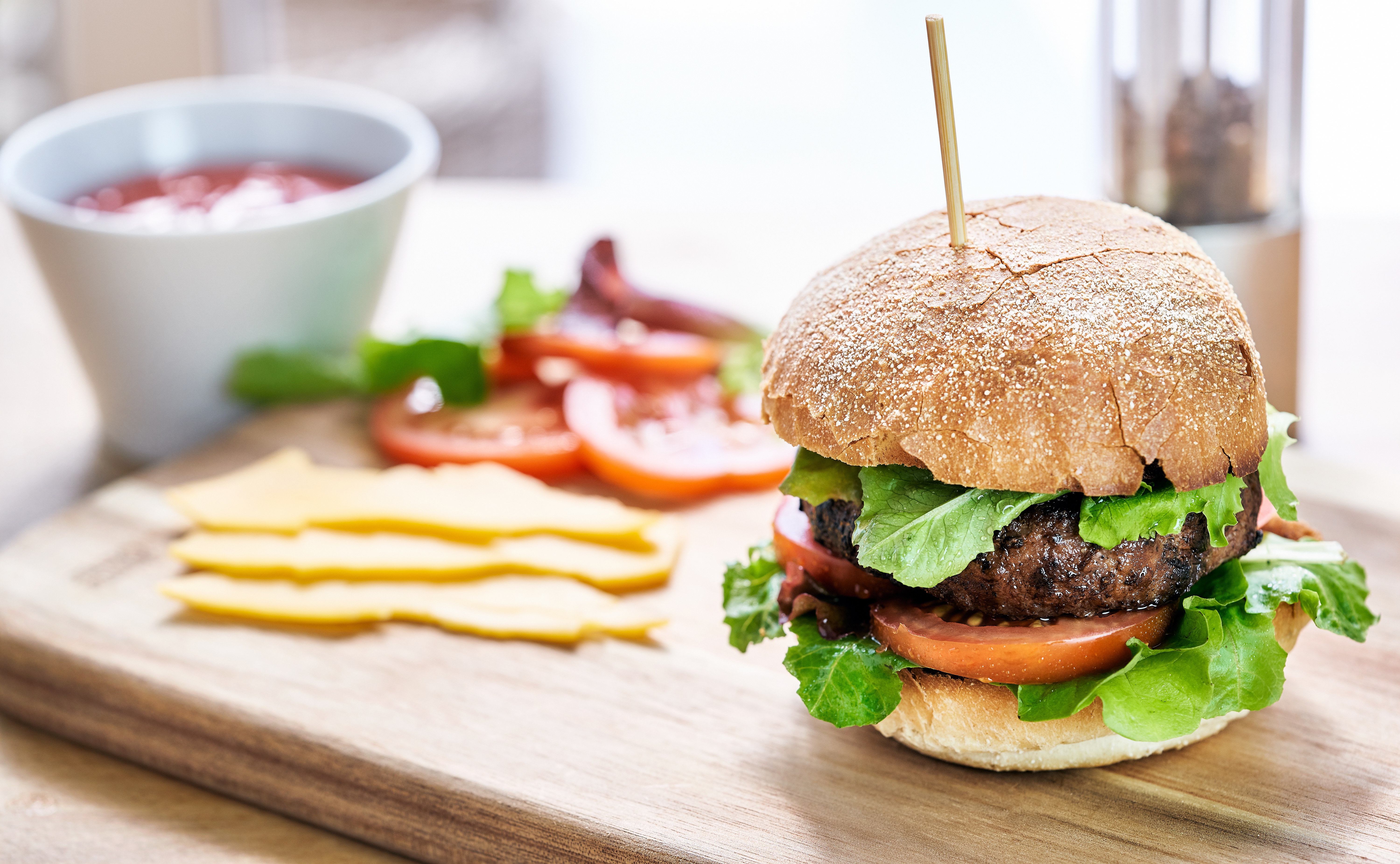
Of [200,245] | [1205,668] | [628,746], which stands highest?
[200,245]

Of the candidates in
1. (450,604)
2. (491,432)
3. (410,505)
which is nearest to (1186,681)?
(450,604)

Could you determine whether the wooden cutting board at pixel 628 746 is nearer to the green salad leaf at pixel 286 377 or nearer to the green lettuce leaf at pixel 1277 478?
the green lettuce leaf at pixel 1277 478

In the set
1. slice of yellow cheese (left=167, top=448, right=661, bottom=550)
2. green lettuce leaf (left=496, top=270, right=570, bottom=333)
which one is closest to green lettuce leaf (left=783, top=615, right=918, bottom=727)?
slice of yellow cheese (left=167, top=448, right=661, bottom=550)

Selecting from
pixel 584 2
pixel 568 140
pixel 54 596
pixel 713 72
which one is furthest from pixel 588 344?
A: pixel 584 2

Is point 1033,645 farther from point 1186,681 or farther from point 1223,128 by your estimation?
point 1223,128

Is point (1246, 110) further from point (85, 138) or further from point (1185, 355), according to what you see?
point (85, 138)

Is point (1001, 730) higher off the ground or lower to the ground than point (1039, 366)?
lower

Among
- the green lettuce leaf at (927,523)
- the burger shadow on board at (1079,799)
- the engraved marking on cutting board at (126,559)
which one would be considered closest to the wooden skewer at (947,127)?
the green lettuce leaf at (927,523)
